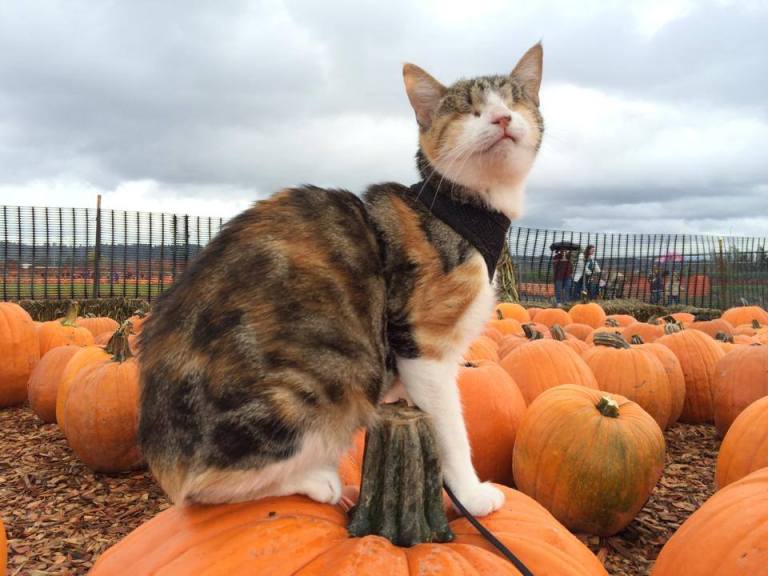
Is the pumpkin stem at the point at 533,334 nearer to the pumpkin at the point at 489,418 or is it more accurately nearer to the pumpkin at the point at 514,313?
the pumpkin at the point at 489,418

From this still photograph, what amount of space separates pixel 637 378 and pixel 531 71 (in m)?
2.62

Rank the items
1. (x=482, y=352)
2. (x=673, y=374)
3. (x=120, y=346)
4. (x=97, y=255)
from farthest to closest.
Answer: (x=97, y=255), (x=673, y=374), (x=482, y=352), (x=120, y=346)

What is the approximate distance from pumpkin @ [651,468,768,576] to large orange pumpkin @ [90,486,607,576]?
0.34 m

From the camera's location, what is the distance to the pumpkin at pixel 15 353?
20.0 feet

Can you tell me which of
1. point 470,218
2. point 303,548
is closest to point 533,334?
point 470,218

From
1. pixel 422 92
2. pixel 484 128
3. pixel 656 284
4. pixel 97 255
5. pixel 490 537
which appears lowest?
pixel 490 537

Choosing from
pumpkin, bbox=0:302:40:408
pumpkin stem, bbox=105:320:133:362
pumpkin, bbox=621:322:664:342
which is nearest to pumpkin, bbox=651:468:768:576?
pumpkin stem, bbox=105:320:133:362

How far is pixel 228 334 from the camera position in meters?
1.74

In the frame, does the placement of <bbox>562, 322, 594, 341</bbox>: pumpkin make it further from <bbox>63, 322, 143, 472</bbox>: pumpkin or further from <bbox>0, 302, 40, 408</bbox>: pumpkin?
<bbox>0, 302, 40, 408</bbox>: pumpkin

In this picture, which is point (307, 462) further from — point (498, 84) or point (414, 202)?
point (498, 84)

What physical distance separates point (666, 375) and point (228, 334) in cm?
409

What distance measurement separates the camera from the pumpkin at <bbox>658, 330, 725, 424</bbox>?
5402mm

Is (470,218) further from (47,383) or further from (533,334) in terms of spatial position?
(47,383)

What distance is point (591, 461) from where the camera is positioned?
3.13 m
